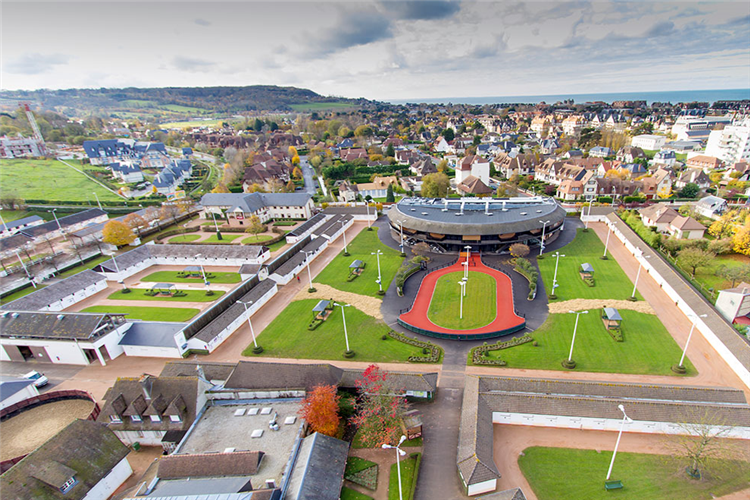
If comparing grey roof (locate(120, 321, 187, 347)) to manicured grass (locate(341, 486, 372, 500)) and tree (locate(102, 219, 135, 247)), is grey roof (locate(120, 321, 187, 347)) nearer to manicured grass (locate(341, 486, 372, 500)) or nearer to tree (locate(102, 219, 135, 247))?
manicured grass (locate(341, 486, 372, 500))

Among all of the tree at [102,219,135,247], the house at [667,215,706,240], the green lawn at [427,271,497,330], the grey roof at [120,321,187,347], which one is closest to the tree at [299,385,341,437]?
the green lawn at [427,271,497,330]

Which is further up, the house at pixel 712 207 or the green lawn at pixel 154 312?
the house at pixel 712 207

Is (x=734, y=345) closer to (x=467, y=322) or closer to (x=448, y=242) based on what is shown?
(x=467, y=322)

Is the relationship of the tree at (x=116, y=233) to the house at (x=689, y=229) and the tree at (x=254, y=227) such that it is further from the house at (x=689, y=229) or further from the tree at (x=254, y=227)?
the house at (x=689, y=229)

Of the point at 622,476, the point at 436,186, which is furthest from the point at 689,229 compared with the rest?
the point at 622,476

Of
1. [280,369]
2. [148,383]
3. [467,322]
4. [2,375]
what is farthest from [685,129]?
[2,375]

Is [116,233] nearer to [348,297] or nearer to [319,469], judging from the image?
[348,297]

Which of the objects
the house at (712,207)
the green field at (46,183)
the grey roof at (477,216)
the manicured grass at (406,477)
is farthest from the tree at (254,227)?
the house at (712,207)
